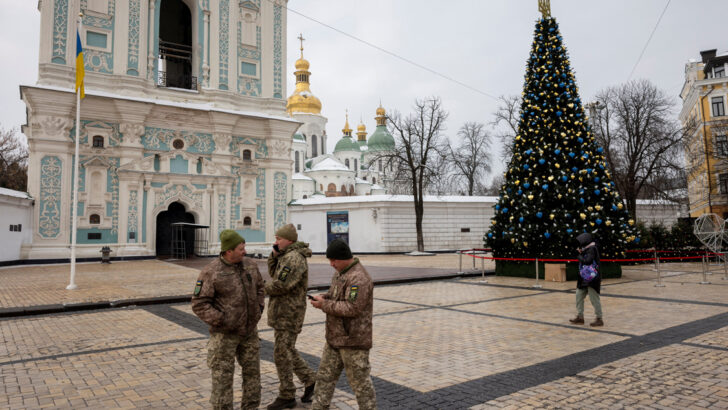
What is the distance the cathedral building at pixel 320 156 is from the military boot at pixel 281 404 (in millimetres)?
59806

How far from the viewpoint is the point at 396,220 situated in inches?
1278

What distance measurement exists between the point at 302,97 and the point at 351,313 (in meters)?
75.4

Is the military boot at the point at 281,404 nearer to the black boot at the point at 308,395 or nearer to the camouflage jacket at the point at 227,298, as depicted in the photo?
the black boot at the point at 308,395

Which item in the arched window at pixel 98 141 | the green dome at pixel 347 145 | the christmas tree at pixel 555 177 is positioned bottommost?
the christmas tree at pixel 555 177

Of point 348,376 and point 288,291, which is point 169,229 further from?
point 348,376

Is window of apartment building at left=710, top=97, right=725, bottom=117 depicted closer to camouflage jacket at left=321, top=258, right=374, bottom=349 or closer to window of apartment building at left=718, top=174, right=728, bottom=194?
window of apartment building at left=718, top=174, right=728, bottom=194

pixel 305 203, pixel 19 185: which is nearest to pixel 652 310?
pixel 305 203

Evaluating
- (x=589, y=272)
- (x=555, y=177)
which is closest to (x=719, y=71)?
(x=555, y=177)

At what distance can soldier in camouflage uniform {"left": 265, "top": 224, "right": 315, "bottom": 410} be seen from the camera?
425 cm

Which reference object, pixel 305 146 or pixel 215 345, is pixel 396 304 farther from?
pixel 305 146

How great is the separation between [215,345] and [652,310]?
869cm

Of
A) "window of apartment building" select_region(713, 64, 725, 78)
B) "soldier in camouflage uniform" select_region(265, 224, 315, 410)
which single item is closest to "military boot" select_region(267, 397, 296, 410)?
"soldier in camouflage uniform" select_region(265, 224, 315, 410)

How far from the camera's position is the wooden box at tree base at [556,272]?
14.3 m

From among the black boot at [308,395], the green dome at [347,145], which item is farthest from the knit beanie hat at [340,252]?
the green dome at [347,145]
